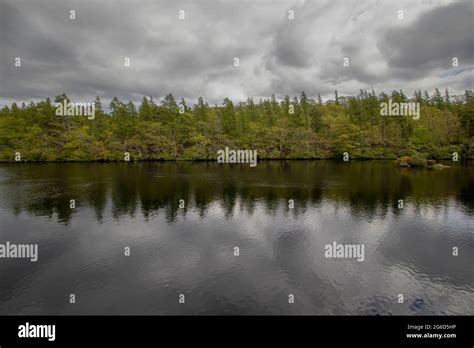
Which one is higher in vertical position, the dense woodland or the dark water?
the dense woodland

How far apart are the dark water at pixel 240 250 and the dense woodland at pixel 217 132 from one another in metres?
49.2

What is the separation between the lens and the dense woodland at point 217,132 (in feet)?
267

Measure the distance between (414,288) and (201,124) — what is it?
78503 millimetres

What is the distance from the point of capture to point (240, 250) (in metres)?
20.2

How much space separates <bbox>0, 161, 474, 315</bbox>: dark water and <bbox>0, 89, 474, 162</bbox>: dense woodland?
161ft

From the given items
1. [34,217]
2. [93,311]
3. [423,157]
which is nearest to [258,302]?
[93,311]

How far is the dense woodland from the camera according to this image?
267 feet

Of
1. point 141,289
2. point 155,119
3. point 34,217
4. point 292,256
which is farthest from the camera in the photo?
point 155,119

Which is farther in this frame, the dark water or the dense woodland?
the dense woodland

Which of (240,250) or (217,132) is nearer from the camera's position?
(240,250)

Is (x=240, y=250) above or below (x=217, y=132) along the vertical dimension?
below

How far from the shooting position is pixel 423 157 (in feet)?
228

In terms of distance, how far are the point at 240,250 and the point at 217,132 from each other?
7240 centimetres

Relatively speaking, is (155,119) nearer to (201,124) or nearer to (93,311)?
(201,124)
